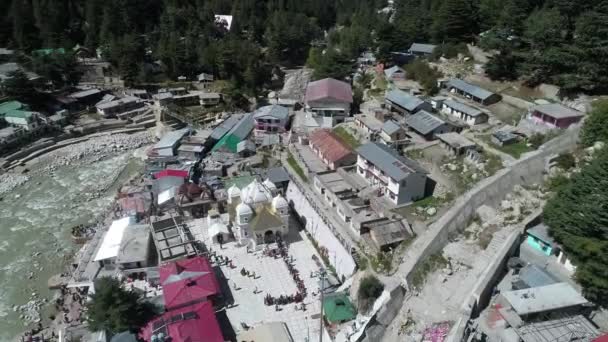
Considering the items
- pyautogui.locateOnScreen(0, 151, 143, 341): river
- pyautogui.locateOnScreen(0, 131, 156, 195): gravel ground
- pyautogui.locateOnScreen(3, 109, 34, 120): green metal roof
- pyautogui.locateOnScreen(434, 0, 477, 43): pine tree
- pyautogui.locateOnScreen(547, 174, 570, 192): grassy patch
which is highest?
pyautogui.locateOnScreen(434, 0, 477, 43): pine tree

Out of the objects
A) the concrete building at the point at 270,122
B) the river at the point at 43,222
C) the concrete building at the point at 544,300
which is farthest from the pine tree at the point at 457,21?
the river at the point at 43,222


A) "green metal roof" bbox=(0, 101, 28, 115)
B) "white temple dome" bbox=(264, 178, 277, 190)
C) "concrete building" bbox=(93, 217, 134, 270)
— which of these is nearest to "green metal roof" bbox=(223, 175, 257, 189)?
"white temple dome" bbox=(264, 178, 277, 190)

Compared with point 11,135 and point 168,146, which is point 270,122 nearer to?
point 168,146

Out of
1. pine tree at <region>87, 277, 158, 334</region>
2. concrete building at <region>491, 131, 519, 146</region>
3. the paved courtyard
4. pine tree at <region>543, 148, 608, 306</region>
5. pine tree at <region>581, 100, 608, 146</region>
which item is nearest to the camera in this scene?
pine tree at <region>543, 148, 608, 306</region>

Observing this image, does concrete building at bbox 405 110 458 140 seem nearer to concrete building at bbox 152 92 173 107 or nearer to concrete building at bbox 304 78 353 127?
concrete building at bbox 304 78 353 127

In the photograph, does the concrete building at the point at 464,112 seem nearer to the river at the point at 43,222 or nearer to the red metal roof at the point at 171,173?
the red metal roof at the point at 171,173

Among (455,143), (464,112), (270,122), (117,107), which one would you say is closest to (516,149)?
(455,143)

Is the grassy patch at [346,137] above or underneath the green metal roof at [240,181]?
above
